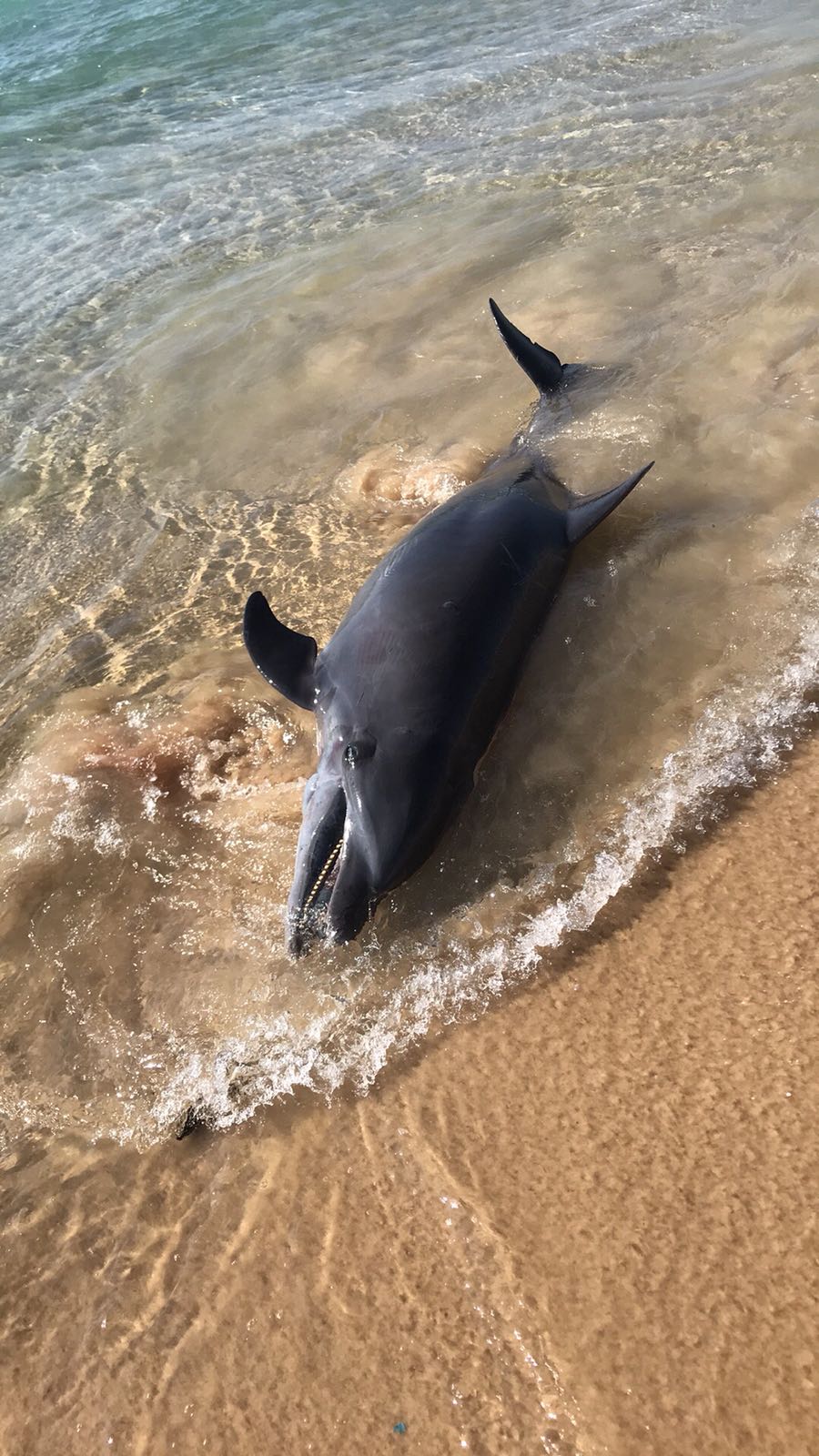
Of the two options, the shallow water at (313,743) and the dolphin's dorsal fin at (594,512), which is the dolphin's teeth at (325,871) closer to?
the shallow water at (313,743)

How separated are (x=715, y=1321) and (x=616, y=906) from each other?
4.21 feet

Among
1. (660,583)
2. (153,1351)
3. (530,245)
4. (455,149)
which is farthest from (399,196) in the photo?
(153,1351)

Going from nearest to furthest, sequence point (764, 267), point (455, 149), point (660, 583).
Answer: point (660, 583), point (764, 267), point (455, 149)

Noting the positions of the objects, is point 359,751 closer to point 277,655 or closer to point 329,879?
point 329,879

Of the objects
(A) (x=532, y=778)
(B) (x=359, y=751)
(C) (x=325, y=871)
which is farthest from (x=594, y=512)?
(C) (x=325, y=871)

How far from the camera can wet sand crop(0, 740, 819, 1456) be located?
89.8 inches

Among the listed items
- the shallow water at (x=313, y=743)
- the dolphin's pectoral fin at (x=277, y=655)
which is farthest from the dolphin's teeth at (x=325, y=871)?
the dolphin's pectoral fin at (x=277, y=655)

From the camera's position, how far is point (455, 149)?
1028 centimetres

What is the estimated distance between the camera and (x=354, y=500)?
560 cm

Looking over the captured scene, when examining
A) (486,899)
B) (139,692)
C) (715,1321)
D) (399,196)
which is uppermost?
(399,196)

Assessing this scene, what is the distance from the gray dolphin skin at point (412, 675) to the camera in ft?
10.6

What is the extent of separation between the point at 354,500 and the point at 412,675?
7.75ft

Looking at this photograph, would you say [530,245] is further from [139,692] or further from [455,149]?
[139,692]

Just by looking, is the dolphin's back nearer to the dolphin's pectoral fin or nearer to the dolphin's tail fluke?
the dolphin's pectoral fin
